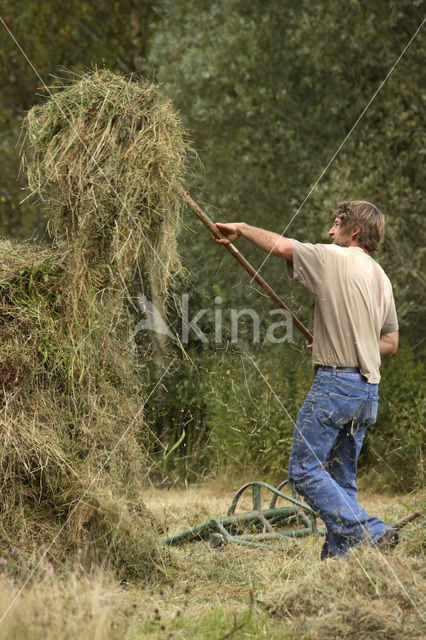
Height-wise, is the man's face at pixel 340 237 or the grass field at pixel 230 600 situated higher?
the man's face at pixel 340 237

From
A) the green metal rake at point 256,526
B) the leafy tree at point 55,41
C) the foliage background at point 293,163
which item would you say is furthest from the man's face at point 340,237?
the leafy tree at point 55,41

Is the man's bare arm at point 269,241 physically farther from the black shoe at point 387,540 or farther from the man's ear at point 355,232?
the black shoe at point 387,540

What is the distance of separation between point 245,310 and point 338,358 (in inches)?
156

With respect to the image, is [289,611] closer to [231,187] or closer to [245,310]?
[245,310]

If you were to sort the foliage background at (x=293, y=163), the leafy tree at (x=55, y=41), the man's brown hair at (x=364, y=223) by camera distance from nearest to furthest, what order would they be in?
the man's brown hair at (x=364, y=223)
the foliage background at (x=293, y=163)
the leafy tree at (x=55, y=41)

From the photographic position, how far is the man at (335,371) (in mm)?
4367

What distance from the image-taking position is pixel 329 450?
4457mm

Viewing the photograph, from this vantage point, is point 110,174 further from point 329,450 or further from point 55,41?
point 55,41

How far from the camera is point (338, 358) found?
14.5 feet

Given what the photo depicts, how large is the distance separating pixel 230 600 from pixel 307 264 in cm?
175

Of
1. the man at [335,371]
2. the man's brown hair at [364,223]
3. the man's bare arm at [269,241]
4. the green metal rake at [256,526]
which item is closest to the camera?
the man's bare arm at [269,241]

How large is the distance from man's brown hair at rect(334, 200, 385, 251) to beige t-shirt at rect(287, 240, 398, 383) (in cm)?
15

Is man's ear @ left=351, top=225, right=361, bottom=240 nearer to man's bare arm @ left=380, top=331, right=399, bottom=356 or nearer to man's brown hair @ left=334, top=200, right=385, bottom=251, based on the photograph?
man's brown hair @ left=334, top=200, right=385, bottom=251

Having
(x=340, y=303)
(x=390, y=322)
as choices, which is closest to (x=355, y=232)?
(x=340, y=303)
